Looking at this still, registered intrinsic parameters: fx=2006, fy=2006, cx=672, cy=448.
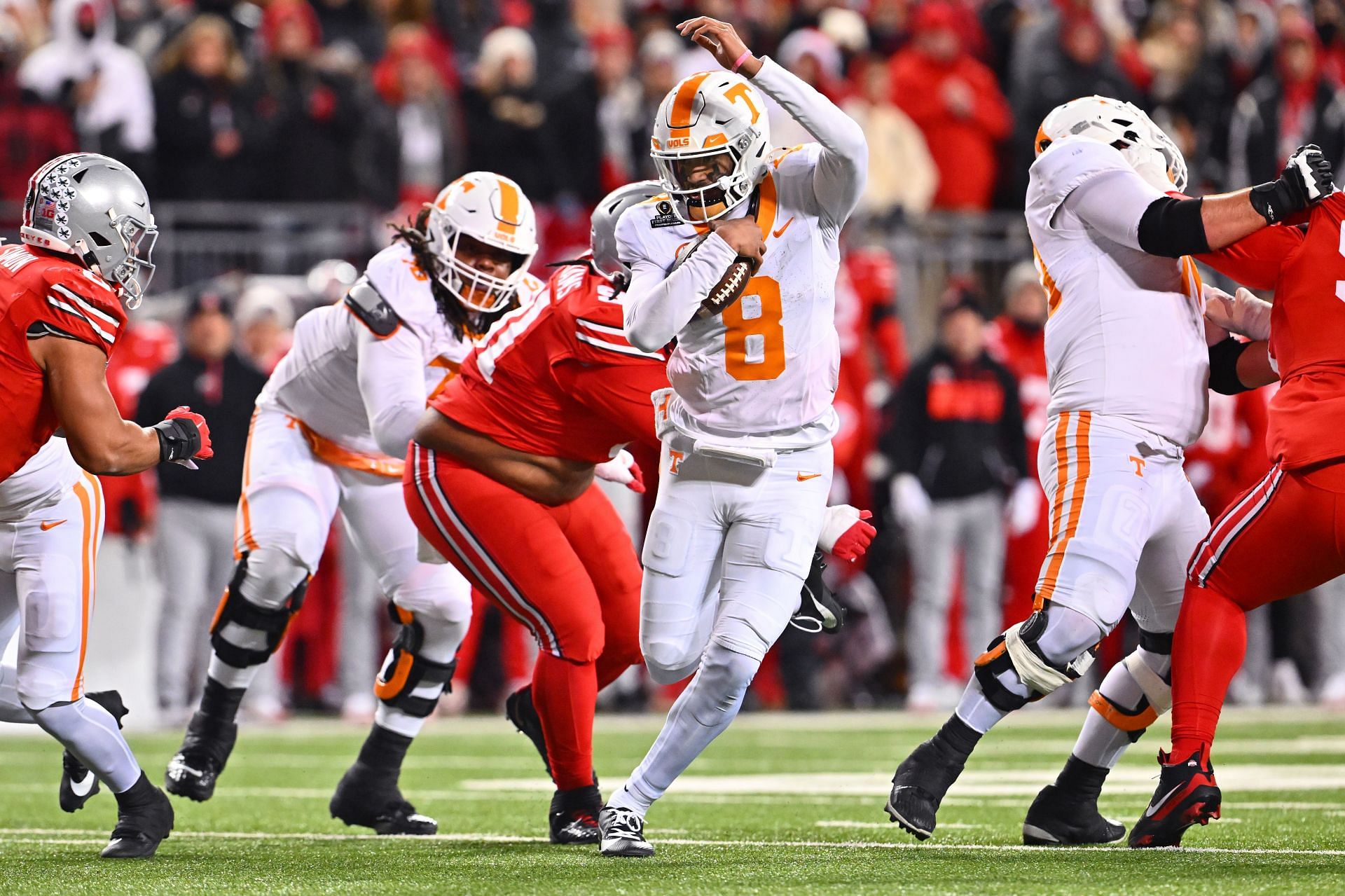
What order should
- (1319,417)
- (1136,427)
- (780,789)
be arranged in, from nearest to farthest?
(1319,417)
(1136,427)
(780,789)

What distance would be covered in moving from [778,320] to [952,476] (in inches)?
235

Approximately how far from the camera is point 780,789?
736cm

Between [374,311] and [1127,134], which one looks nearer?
[1127,134]

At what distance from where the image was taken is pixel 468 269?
20.7 feet

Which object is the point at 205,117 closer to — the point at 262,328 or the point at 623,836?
the point at 262,328

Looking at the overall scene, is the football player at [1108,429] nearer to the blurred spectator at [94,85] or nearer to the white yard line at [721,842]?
the white yard line at [721,842]

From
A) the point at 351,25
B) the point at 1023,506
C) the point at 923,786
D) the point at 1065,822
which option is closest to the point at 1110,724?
the point at 1065,822

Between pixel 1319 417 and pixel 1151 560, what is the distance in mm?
654

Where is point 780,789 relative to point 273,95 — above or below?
below

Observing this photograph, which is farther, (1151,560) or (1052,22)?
(1052,22)

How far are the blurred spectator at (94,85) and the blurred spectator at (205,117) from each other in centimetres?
15

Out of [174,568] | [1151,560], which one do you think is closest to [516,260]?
[1151,560]

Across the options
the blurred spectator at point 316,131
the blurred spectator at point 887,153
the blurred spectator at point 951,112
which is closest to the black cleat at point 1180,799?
the blurred spectator at point 887,153

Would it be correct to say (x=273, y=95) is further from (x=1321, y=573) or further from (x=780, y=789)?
(x=1321, y=573)
